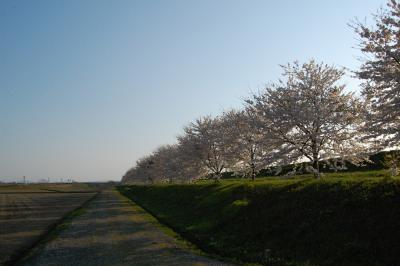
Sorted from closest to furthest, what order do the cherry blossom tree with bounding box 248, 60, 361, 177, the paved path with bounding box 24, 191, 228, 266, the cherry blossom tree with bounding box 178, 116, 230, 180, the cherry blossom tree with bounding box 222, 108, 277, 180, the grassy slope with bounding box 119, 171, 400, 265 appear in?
the grassy slope with bounding box 119, 171, 400, 265
the paved path with bounding box 24, 191, 228, 266
the cherry blossom tree with bounding box 248, 60, 361, 177
the cherry blossom tree with bounding box 222, 108, 277, 180
the cherry blossom tree with bounding box 178, 116, 230, 180

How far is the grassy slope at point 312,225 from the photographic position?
15398 mm

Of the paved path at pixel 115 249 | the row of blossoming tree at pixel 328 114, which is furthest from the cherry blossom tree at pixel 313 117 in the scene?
the paved path at pixel 115 249

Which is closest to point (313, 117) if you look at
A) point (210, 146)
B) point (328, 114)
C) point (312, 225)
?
point (328, 114)

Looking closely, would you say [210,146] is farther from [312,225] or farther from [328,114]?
[312,225]

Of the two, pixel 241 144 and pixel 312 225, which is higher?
pixel 241 144

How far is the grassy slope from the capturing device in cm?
1540

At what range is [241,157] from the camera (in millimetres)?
53656

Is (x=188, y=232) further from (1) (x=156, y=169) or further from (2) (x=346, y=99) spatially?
(1) (x=156, y=169)

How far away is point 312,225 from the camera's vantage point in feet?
61.8

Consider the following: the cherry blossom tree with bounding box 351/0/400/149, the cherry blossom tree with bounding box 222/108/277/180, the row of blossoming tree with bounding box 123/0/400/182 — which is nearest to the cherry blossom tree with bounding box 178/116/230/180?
the cherry blossom tree with bounding box 222/108/277/180

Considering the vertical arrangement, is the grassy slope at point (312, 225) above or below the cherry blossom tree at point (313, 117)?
below

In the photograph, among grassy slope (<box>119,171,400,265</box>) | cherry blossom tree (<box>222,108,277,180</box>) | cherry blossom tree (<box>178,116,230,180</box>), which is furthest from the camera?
cherry blossom tree (<box>178,116,230,180</box>)

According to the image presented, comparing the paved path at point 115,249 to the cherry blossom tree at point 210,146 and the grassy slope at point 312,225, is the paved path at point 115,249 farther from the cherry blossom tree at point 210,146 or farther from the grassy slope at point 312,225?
the cherry blossom tree at point 210,146

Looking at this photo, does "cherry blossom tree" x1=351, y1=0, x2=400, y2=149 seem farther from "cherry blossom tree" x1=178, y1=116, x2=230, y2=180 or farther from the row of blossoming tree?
"cherry blossom tree" x1=178, y1=116, x2=230, y2=180
